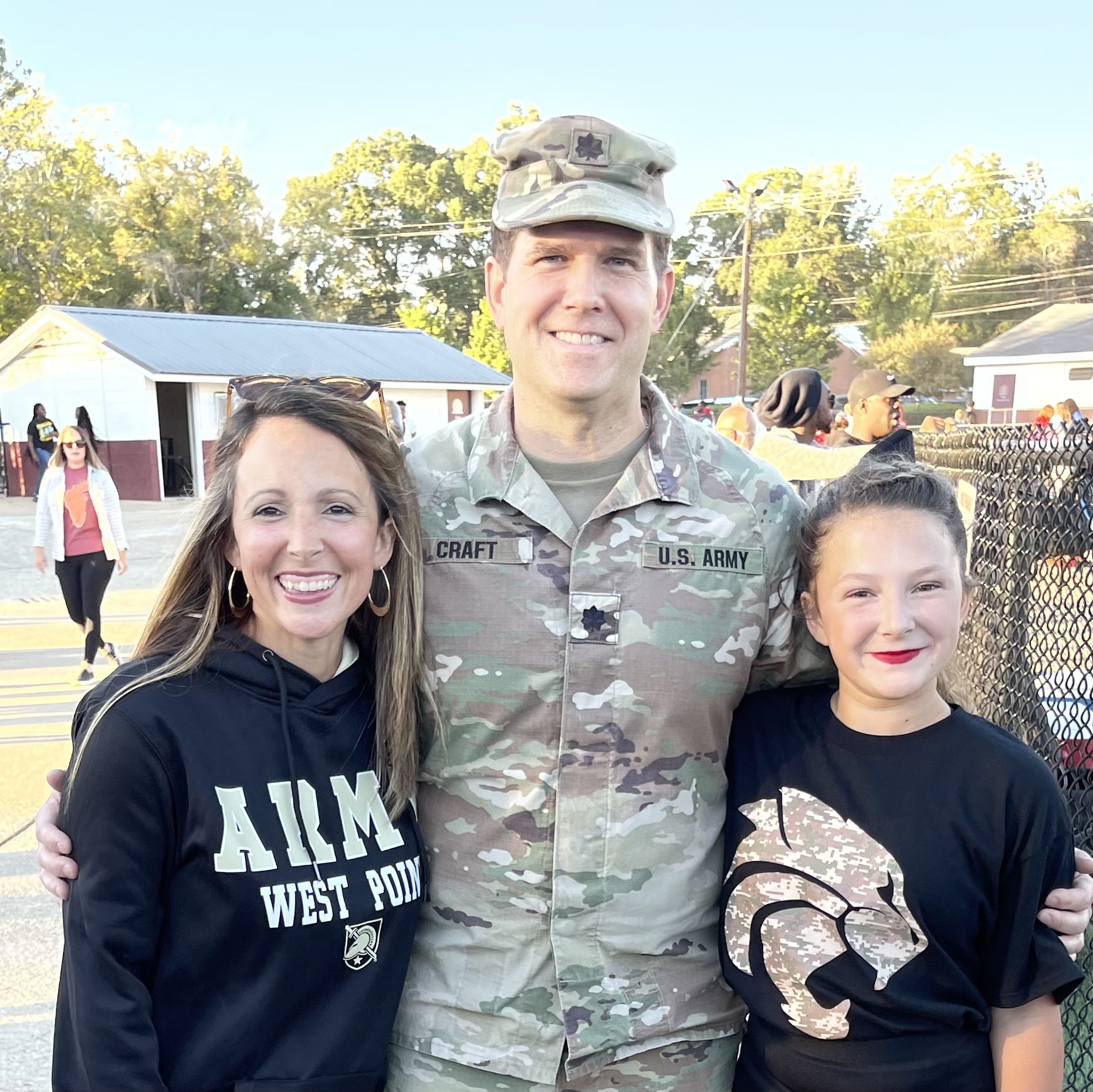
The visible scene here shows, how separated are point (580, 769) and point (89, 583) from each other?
6759 mm

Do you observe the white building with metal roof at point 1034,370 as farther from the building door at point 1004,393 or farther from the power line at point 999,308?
the power line at point 999,308

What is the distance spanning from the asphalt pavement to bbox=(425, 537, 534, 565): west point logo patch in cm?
47

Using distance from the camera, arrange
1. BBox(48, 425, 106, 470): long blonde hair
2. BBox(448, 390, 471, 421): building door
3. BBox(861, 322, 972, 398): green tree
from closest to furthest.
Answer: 1. BBox(48, 425, 106, 470): long blonde hair
2. BBox(448, 390, 471, 421): building door
3. BBox(861, 322, 972, 398): green tree

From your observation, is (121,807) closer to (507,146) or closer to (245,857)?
(245,857)

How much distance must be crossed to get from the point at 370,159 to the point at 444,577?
210 feet

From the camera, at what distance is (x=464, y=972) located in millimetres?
1930

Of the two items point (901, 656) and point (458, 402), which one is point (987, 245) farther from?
point (901, 656)

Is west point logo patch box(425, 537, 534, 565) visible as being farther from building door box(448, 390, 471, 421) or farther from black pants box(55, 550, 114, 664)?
building door box(448, 390, 471, 421)

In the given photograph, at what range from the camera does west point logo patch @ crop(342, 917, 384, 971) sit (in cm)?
174

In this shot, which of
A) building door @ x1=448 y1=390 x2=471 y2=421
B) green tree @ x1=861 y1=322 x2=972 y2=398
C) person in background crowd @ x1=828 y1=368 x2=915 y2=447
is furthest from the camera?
green tree @ x1=861 y1=322 x2=972 y2=398

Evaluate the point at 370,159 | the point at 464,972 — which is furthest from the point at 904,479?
the point at 370,159

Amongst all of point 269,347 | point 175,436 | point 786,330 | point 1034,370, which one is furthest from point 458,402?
point 786,330

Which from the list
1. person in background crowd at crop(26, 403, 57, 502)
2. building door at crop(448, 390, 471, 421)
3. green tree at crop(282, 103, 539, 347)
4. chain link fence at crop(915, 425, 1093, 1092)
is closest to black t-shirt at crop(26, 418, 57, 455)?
person in background crowd at crop(26, 403, 57, 502)

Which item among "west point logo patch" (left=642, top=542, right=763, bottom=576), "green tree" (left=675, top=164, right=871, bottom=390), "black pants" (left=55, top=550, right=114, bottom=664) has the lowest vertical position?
"black pants" (left=55, top=550, right=114, bottom=664)
